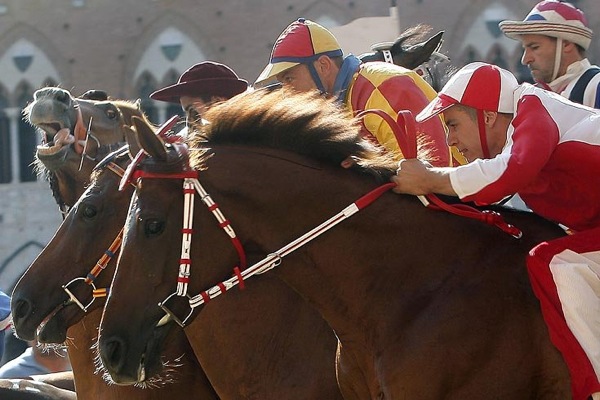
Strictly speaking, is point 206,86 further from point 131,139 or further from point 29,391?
point 131,139

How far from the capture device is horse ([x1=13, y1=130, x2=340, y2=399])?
484 centimetres

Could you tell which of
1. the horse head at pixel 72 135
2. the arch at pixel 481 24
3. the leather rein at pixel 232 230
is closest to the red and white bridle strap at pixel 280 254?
the leather rein at pixel 232 230

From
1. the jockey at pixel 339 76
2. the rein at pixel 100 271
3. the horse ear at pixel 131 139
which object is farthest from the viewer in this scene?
the jockey at pixel 339 76

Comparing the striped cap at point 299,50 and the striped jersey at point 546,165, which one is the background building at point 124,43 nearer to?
the striped cap at point 299,50

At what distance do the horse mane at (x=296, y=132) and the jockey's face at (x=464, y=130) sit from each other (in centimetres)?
26

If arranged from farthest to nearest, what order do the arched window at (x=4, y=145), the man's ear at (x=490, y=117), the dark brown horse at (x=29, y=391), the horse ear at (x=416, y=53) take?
the arched window at (x=4, y=145)
the horse ear at (x=416, y=53)
the dark brown horse at (x=29, y=391)
the man's ear at (x=490, y=117)

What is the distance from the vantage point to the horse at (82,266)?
5.47 meters

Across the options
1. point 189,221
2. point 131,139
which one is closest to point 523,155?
point 189,221

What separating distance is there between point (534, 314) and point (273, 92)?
1.19 meters

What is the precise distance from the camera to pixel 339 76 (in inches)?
220

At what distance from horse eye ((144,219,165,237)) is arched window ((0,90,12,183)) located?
25021 millimetres

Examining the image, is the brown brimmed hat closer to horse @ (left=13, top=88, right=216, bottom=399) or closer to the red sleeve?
horse @ (left=13, top=88, right=216, bottom=399)

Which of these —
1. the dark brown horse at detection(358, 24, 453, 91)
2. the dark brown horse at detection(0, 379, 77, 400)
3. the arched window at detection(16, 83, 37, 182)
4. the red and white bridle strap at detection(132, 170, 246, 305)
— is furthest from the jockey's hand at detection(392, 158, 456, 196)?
the arched window at detection(16, 83, 37, 182)

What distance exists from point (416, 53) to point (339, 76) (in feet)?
5.73
